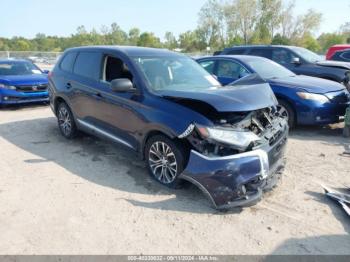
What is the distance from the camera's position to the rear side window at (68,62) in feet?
19.9

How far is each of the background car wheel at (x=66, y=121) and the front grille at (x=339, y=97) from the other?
16.6 feet

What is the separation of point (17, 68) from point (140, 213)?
29.3ft

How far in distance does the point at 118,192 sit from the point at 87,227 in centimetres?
82

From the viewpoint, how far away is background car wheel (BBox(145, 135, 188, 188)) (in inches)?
151

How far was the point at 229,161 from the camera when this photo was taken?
3377mm

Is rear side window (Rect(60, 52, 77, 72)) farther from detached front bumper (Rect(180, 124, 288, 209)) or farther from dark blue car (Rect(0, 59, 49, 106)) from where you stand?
dark blue car (Rect(0, 59, 49, 106))

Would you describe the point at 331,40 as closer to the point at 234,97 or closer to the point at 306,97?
the point at 306,97

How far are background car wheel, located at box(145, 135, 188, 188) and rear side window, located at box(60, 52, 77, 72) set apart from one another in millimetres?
2765

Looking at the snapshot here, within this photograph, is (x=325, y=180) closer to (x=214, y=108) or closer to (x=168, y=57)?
(x=214, y=108)

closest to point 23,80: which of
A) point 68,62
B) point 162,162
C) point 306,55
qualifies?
point 68,62

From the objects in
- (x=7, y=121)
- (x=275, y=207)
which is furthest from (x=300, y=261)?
(x=7, y=121)

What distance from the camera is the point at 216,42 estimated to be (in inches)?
2552

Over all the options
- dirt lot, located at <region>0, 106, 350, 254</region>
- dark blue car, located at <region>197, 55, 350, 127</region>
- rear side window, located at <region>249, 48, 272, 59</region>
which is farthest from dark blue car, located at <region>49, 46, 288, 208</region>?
rear side window, located at <region>249, 48, 272, 59</region>

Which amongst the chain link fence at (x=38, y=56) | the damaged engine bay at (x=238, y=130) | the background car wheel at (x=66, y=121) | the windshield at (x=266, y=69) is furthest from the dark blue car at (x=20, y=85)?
the chain link fence at (x=38, y=56)
